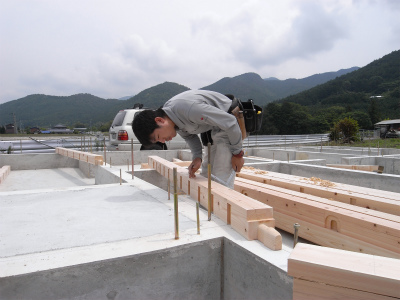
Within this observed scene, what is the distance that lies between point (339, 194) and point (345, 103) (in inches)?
3322

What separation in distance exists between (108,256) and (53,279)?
33cm

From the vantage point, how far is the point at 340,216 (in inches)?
97.3

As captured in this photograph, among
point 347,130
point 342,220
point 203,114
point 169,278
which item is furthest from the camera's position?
point 347,130

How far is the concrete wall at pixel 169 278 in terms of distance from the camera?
1.70m

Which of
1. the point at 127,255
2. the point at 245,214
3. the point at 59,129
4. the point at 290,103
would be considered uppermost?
the point at 290,103

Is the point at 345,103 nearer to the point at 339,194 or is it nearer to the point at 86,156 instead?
the point at 86,156

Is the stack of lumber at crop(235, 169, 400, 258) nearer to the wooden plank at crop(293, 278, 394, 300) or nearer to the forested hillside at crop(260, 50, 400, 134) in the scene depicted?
the wooden plank at crop(293, 278, 394, 300)

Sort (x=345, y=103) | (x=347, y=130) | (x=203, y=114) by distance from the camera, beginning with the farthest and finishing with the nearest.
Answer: (x=345, y=103)
(x=347, y=130)
(x=203, y=114)

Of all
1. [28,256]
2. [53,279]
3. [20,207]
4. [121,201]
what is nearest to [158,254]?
[53,279]

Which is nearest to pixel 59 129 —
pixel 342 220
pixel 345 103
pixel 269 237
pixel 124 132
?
pixel 124 132

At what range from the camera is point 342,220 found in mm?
2453

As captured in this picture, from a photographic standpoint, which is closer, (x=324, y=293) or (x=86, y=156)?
(x=324, y=293)

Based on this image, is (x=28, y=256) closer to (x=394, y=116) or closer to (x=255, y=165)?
(x=255, y=165)

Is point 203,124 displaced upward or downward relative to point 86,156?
upward
